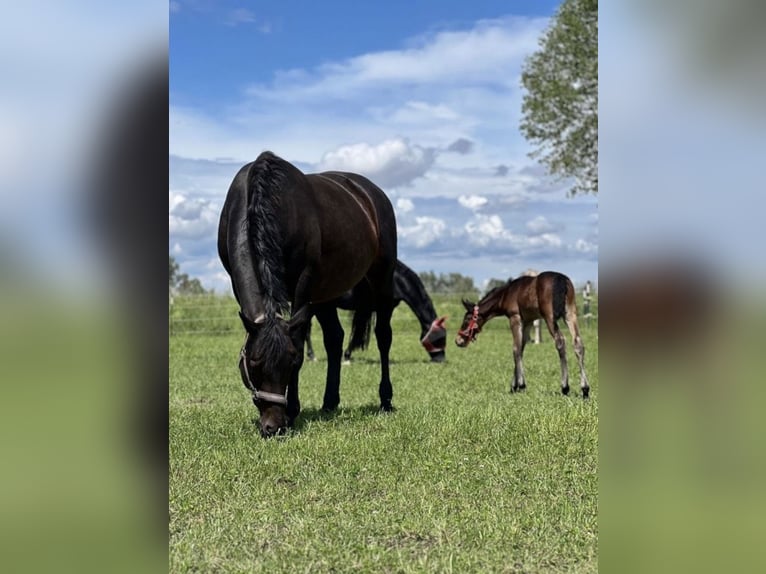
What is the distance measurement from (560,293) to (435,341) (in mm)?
5128

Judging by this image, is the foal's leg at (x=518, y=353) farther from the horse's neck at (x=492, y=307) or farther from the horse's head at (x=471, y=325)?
the horse's head at (x=471, y=325)

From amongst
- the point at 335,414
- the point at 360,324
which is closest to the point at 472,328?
the point at 360,324

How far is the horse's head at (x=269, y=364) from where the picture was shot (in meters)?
5.19

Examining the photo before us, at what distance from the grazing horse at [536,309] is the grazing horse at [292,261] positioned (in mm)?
2292

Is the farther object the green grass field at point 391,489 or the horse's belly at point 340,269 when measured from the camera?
the horse's belly at point 340,269

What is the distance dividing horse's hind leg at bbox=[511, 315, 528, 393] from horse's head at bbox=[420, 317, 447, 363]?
3.72 m

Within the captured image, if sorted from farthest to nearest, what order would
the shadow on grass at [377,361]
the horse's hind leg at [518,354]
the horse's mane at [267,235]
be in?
the shadow on grass at [377,361] → the horse's hind leg at [518,354] → the horse's mane at [267,235]

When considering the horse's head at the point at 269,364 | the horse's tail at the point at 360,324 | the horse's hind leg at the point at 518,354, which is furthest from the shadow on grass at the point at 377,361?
the horse's head at the point at 269,364

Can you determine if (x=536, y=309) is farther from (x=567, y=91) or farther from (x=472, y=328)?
(x=567, y=91)

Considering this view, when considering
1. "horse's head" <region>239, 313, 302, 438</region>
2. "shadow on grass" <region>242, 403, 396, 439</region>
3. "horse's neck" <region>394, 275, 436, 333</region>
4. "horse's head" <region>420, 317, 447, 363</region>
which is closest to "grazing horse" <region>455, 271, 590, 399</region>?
"shadow on grass" <region>242, 403, 396, 439</region>

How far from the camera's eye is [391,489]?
428 cm
